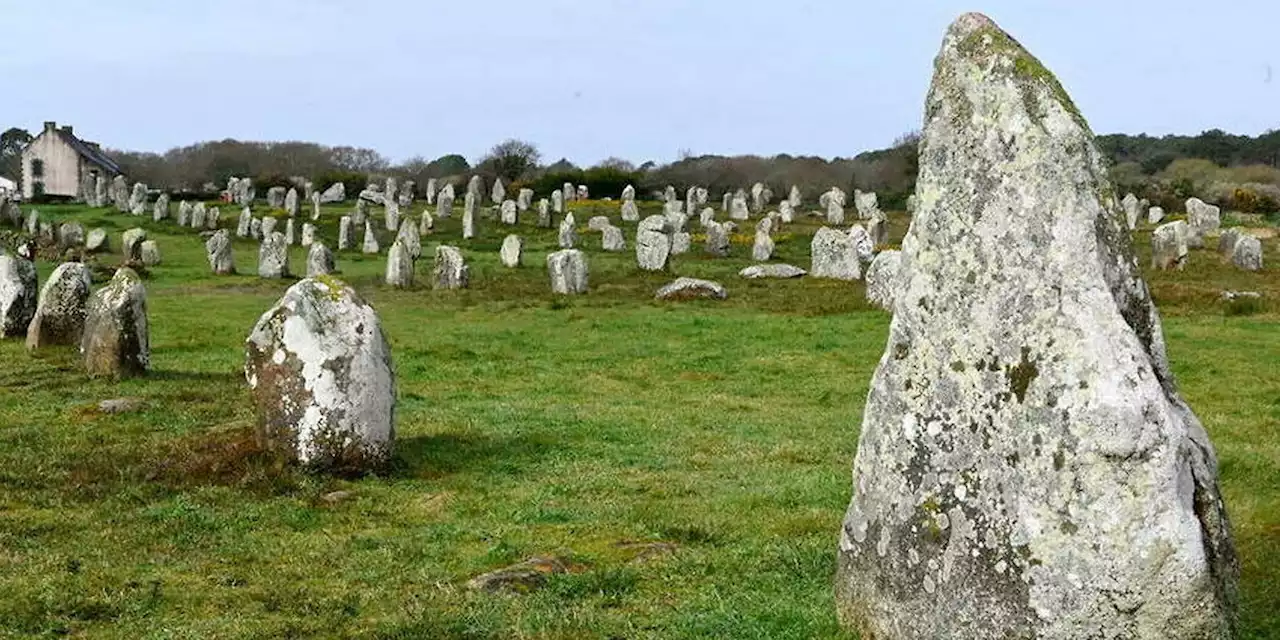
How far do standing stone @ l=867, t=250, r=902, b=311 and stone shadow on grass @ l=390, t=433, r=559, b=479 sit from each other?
57.6 ft

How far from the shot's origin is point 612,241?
50.4 metres

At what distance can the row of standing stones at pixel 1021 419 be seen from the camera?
21.0 feet

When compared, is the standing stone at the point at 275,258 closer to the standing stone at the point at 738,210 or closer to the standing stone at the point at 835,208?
the standing stone at the point at 738,210

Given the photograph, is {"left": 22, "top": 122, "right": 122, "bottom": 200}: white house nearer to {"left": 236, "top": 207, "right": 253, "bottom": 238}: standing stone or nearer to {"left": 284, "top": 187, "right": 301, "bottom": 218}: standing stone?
{"left": 284, "top": 187, "right": 301, "bottom": 218}: standing stone

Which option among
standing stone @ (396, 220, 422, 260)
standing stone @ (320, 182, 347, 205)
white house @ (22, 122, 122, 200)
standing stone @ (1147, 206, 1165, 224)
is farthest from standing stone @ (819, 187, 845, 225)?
white house @ (22, 122, 122, 200)

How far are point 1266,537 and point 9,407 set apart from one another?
48.7 ft

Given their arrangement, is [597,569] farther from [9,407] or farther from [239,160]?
[239,160]

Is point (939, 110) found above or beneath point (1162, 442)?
above

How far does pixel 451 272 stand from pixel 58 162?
63.1m

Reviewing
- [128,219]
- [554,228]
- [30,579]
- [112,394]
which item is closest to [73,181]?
[128,219]

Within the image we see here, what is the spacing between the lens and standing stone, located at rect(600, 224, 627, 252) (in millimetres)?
50062

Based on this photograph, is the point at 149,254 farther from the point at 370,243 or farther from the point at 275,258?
the point at 370,243

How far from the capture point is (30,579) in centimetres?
948

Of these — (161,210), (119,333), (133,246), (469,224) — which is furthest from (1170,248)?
(161,210)
